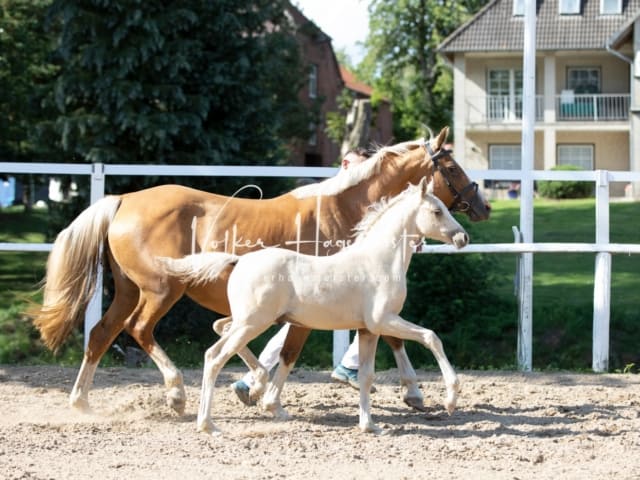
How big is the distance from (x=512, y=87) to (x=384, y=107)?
15.0 metres

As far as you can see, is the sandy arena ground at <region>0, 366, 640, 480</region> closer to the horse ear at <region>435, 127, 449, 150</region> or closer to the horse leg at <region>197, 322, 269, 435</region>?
the horse leg at <region>197, 322, 269, 435</region>

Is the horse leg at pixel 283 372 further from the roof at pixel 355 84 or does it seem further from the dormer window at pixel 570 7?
the roof at pixel 355 84

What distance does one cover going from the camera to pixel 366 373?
5340mm

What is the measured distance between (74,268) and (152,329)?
29.0 inches

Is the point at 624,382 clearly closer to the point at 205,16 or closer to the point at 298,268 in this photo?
the point at 298,268

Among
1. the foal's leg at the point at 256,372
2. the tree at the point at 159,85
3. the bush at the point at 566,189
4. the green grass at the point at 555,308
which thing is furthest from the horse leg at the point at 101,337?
the bush at the point at 566,189

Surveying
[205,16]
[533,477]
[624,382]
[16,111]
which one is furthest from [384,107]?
[533,477]

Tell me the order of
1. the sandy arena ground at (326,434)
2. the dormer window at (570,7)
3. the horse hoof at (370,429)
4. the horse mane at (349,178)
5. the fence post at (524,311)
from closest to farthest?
1. the sandy arena ground at (326,434)
2. the horse hoof at (370,429)
3. the horse mane at (349,178)
4. the fence post at (524,311)
5. the dormer window at (570,7)

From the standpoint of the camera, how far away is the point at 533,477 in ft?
14.0

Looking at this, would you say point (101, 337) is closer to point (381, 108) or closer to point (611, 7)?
point (611, 7)

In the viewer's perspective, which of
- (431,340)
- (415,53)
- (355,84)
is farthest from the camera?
(355,84)

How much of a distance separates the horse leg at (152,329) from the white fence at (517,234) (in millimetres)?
2004

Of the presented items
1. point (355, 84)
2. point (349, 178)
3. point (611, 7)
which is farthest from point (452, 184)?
point (355, 84)

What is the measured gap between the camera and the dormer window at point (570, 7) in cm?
3138
